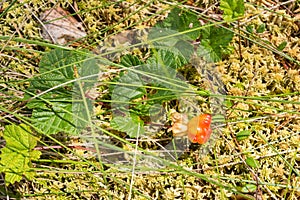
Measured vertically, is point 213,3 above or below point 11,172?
above

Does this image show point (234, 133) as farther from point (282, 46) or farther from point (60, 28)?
point (60, 28)

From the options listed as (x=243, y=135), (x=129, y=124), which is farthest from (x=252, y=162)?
(x=129, y=124)

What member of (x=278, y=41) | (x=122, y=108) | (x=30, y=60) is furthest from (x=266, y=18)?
(x=30, y=60)

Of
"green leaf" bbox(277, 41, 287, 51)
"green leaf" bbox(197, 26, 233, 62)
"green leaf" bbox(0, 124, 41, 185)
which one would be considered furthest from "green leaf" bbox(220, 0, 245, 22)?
"green leaf" bbox(0, 124, 41, 185)

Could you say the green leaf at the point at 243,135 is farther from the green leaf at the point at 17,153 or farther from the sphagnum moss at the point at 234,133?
the green leaf at the point at 17,153

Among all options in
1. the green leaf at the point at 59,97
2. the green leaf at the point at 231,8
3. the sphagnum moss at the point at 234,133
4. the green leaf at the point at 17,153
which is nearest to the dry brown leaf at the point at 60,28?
the sphagnum moss at the point at 234,133

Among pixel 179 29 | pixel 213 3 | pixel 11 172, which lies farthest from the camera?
pixel 213 3

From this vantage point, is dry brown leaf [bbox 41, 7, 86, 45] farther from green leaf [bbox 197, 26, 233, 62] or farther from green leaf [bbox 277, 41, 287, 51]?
green leaf [bbox 277, 41, 287, 51]

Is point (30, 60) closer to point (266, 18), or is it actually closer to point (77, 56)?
point (77, 56)
